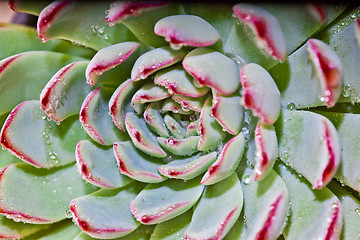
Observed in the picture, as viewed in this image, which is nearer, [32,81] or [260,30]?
[260,30]

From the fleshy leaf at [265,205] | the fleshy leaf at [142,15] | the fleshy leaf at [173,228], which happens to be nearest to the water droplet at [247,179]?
the fleshy leaf at [265,205]

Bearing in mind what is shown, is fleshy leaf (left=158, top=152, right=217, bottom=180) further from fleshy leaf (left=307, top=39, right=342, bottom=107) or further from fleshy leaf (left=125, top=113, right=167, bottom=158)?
fleshy leaf (left=307, top=39, right=342, bottom=107)

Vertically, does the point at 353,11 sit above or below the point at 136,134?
above

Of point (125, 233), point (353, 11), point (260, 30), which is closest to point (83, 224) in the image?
point (125, 233)

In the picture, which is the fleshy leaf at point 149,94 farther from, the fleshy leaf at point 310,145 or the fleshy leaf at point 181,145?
the fleshy leaf at point 310,145

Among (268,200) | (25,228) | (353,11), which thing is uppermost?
(353,11)

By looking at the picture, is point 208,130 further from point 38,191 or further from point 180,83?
point 38,191

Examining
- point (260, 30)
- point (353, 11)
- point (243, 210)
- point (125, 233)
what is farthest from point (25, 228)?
point (353, 11)

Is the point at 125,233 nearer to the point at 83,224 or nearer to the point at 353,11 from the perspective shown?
the point at 83,224
